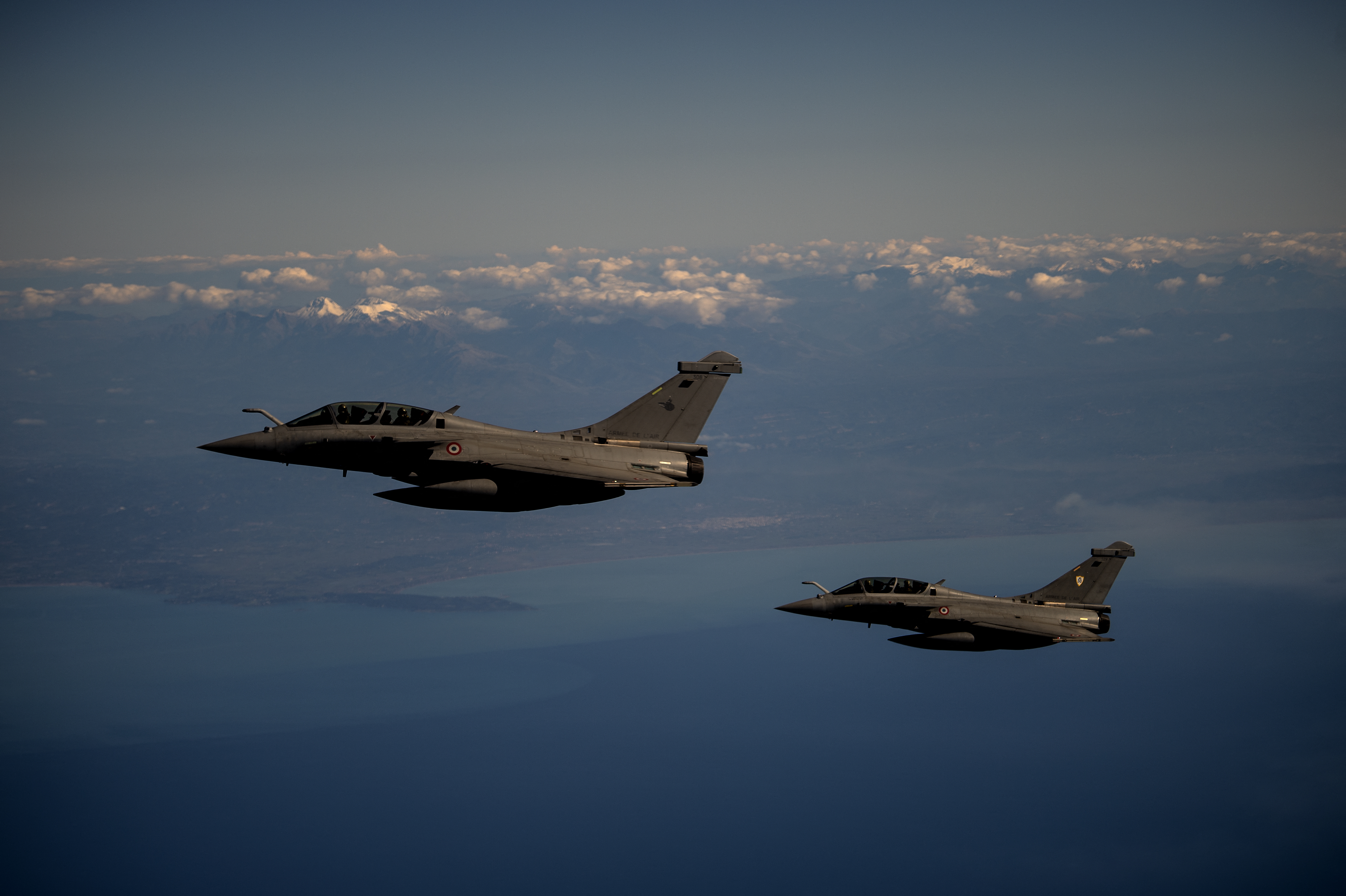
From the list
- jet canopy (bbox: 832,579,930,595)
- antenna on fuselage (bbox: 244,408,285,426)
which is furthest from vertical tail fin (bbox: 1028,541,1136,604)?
antenna on fuselage (bbox: 244,408,285,426)

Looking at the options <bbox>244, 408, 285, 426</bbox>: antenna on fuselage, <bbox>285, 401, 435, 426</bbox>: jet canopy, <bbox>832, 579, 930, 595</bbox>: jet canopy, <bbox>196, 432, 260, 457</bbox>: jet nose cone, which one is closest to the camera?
<bbox>244, 408, 285, 426</bbox>: antenna on fuselage

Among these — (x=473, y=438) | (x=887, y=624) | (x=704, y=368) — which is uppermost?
(x=704, y=368)

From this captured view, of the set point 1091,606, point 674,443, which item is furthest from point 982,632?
point 674,443

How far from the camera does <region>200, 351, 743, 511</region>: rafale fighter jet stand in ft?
139

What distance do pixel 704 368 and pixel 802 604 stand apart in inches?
651

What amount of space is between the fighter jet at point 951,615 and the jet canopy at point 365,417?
24016 millimetres

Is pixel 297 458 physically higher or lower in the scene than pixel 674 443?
lower

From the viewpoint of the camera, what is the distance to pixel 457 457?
4291 cm

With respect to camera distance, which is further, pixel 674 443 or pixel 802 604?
pixel 802 604

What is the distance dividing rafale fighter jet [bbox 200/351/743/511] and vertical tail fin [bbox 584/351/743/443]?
0.90 meters

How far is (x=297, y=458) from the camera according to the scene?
42.6 meters

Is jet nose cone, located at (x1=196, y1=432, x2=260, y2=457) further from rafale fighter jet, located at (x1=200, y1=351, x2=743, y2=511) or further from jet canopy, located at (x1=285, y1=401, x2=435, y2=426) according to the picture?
jet canopy, located at (x1=285, y1=401, x2=435, y2=426)

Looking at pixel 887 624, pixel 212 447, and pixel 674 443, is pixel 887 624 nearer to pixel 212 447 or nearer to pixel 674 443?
pixel 674 443

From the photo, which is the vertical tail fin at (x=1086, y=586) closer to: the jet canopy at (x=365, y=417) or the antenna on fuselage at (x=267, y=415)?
the jet canopy at (x=365, y=417)
